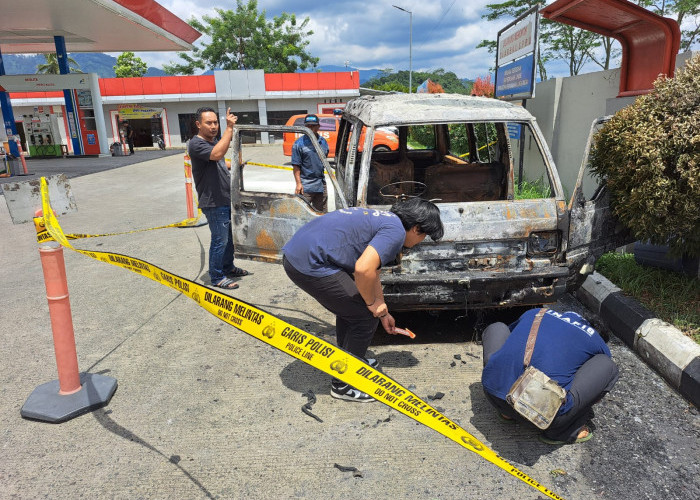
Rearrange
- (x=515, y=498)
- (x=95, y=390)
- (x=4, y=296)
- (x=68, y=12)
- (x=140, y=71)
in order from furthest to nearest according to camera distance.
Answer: (x=140, y=71), (x=68, y=12), (x=4, y=296), (x=95, y=390), (x=515, y=498)

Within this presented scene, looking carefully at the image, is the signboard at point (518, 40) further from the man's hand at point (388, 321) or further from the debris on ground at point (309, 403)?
the debris on ground at point (309, 403)

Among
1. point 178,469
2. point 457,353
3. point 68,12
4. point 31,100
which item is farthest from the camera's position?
point 31,100

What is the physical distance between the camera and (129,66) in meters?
55.7

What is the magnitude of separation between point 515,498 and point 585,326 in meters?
1.00

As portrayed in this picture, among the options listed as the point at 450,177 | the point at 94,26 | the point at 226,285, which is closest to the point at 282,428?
the point at 226,285

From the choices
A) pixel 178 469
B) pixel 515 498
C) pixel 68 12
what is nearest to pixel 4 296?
pixel 178 469

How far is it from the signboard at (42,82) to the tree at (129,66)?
36.8 meters

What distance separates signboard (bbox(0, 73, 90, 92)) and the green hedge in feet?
76.3

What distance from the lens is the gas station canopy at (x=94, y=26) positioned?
15836 millimetres

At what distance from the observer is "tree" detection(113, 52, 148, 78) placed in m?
A: 54.5

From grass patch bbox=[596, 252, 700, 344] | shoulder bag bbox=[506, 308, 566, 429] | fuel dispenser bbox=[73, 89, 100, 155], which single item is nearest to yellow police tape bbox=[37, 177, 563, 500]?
shoulder bag bbox=[506, 308, 566, 429]

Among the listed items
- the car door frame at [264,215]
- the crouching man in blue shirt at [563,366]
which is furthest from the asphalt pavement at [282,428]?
the car door frame at [264,215]

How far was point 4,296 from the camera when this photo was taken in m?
5.39

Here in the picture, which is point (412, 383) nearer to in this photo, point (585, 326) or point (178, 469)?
point (585, 326)
